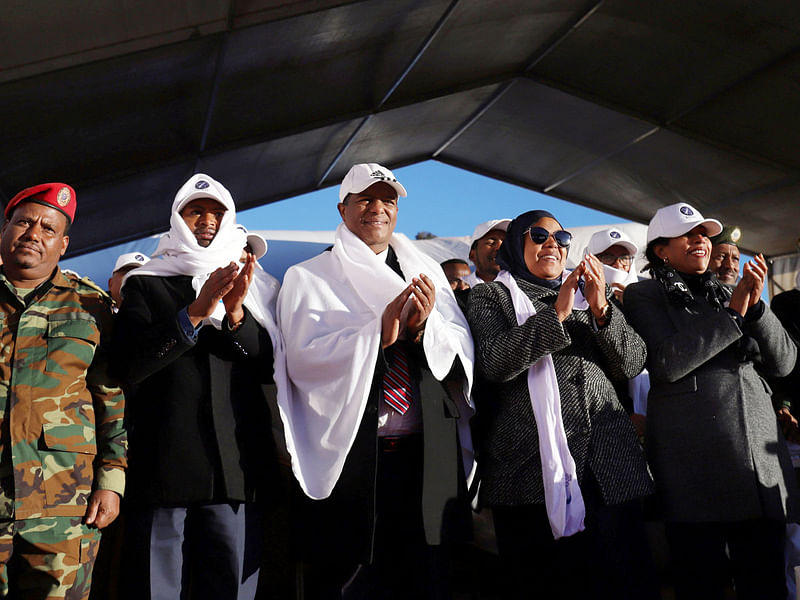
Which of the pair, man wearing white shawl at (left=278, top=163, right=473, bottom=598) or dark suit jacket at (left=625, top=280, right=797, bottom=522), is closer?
man wearing white shawl at (left=278, top=163, right=473, bottom=598)

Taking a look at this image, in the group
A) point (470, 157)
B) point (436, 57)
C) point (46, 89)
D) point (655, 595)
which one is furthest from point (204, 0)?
point (470, 157)

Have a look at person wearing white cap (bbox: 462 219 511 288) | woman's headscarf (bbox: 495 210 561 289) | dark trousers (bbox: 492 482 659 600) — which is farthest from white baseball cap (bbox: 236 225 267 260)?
dark trousers (bbox: 492 482 659 600)

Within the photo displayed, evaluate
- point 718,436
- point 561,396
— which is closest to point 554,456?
point 561,396

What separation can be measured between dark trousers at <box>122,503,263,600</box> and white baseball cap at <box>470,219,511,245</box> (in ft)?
8.15

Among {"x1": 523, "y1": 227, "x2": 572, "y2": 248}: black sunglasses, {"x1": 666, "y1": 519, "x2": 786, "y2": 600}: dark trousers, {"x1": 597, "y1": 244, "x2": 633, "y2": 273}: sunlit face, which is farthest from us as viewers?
{"x1": 597, "y1": 244, "x2": 633, "y2": 273}: sunlit face

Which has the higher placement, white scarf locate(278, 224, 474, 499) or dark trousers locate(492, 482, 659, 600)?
white scarf locate(278, 224, 474, 499)

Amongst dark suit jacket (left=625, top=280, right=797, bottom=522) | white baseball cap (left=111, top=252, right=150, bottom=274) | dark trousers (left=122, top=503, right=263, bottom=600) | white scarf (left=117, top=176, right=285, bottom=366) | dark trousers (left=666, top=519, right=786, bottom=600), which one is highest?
white baseball cap (left=111, top=252, right=150, bottom=274)

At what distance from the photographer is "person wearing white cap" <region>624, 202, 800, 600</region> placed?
2699mm

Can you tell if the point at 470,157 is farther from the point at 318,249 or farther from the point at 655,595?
the point at 655,595

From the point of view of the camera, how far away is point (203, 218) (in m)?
2.80

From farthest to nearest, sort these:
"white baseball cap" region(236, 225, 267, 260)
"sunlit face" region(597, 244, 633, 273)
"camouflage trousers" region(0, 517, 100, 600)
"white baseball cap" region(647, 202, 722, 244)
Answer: "sunlit face" region(597, 244, 633, 273)
"white baseball cap" region(236, 225, 267, 260)
"white baseball cap" region(647, 202, 722, 244)
"camouflage trousers" region(0, 517, 100, 600)

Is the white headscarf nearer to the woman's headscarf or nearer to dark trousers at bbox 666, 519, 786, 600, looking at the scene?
the woman's headscarf

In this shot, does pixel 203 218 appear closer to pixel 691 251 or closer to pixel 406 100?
pixel 691 251

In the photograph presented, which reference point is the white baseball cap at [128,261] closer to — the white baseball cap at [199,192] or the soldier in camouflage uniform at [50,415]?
the white baseball cap at [199,192]
